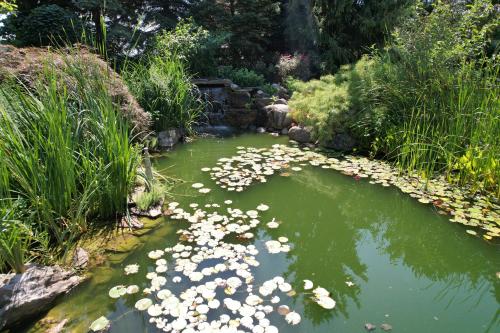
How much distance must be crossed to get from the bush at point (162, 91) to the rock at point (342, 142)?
2657 millimetres

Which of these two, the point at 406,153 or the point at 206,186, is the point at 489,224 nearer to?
the point at 406,153

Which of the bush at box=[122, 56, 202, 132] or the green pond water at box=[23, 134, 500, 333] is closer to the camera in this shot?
the green pond water at box=[23, 134, 500, 333]

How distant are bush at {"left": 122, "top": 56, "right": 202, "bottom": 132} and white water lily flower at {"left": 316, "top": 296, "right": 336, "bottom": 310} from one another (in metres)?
4.31

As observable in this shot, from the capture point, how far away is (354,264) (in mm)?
2812

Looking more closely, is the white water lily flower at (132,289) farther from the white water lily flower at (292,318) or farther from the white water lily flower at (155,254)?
the white water lily flower at (292,318)

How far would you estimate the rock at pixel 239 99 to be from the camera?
24.6ft

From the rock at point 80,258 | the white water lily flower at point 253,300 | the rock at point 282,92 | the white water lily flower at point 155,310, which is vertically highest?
the rock at point 282,92

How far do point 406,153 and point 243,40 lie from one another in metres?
7.15

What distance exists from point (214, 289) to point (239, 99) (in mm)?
5677

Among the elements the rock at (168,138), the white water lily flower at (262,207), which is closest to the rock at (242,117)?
the rock at (168,138)

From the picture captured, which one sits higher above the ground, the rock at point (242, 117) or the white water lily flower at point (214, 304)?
the rock at point (242, 117)

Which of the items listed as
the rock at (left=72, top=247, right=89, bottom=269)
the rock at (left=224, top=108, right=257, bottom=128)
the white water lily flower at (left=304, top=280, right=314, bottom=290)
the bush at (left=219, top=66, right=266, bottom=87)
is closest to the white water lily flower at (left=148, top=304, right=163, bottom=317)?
the rock at (left=72, top=247, right=89, bottom=269)

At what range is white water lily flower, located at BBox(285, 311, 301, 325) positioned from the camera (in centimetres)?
214

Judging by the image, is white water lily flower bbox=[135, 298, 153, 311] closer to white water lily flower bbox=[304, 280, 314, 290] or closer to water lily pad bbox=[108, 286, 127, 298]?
water lily pad bbox=[108, 286, 127, 298]
